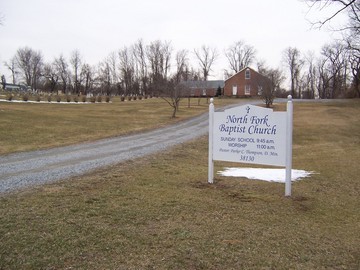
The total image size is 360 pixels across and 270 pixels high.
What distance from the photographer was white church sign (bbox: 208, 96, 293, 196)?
6.30 metres

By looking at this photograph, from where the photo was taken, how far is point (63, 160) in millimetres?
10164

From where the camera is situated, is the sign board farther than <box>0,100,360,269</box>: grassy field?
Yes

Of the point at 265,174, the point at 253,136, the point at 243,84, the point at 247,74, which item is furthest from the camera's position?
the point at 243,84

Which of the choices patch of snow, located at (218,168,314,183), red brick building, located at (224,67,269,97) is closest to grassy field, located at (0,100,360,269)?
patch of snow, located at (218,168,314,183)

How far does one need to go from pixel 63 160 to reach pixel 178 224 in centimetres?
640

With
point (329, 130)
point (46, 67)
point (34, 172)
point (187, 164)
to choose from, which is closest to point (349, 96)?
point (329, 130)

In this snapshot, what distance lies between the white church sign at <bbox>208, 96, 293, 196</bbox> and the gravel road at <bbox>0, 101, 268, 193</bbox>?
3.35m

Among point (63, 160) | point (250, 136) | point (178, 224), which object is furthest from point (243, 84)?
point (178, 224)

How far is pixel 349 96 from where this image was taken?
6128 centimetres

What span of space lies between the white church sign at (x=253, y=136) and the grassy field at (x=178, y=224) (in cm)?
66

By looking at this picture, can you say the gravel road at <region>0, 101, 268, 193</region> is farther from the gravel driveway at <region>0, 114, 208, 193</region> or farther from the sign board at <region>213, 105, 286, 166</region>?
the sign board at <region>213, 105, 286, 166</region>

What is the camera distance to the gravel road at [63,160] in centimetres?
748

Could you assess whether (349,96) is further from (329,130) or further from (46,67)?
(46,67)

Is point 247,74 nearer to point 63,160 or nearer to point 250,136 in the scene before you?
point 63,160
